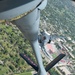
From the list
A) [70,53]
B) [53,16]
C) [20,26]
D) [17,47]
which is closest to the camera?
[20,26]

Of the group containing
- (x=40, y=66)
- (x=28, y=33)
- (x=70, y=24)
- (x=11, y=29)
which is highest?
(x=28, y=33)

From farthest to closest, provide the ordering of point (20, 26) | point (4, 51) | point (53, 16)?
point (53, 16), point (4, 51), point (20, 26)

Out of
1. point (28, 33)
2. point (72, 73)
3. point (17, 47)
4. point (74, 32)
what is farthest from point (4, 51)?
point (28, 33)

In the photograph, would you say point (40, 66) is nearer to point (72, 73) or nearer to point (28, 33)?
point (28, 33)

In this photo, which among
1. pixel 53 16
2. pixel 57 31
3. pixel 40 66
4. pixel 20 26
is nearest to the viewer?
pixel 20 26

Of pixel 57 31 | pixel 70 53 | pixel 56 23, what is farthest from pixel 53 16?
pixel 70 53

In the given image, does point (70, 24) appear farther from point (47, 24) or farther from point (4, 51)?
point (4, 51)

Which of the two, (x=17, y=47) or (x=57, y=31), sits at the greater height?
(x=17, y=47)

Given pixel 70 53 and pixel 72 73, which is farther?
pixel 70 53

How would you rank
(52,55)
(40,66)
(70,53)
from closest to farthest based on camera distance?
(40,66)
(52,55)
(70,53)
